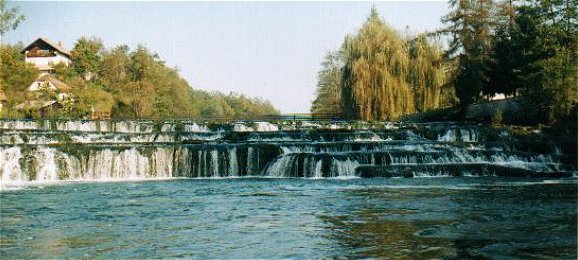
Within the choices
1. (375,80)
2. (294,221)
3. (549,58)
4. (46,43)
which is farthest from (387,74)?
(46,43)

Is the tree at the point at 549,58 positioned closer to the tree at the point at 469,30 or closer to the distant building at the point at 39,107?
the tree at the point at 469,30

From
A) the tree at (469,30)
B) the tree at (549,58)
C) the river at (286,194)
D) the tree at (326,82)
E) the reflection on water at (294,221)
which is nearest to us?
the reflection on water at (294,221)

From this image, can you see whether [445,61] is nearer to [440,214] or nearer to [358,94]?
[358,94]

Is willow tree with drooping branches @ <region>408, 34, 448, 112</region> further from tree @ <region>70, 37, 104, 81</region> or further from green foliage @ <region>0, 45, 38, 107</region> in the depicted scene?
tree @ <region>70, 37, 104, 81</region>

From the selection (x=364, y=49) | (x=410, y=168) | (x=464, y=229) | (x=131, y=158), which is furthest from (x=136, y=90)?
(x=464, y=229)

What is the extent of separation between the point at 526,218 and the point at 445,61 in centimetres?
3588

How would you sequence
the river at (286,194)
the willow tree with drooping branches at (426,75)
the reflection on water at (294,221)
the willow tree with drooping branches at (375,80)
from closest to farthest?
the reflection on water at (294,221)
the river at (286,194)
the willow tree with drooping branches at (375,80)
the willow tree with drooping branches at (426,75)

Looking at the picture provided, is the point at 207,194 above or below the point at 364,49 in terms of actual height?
below

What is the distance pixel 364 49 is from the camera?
4128 cm

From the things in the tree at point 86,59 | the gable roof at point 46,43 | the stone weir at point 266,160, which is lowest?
the stone weir at point 266,160

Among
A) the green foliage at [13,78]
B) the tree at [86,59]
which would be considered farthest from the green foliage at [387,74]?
the tree at [86,59]

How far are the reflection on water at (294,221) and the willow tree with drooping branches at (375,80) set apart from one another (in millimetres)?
21556

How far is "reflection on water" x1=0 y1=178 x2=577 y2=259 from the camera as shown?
8.98m

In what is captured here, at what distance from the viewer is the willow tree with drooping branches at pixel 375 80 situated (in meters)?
40.2
